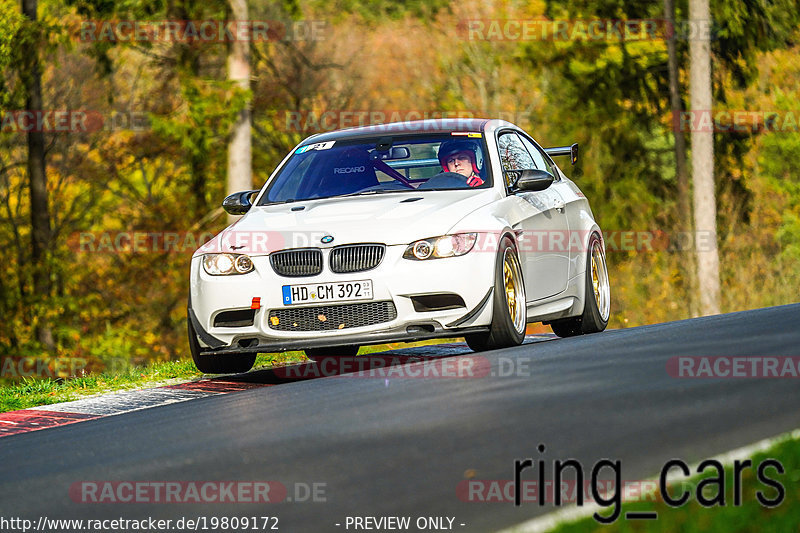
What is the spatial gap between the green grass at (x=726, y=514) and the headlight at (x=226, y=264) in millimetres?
5544

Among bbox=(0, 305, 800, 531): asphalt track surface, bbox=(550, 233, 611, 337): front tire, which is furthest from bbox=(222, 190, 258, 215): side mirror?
bbox=(550, 233, 611, 337): front tire

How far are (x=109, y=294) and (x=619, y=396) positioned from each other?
1200 inches

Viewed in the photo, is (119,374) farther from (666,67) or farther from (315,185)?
(666,67)

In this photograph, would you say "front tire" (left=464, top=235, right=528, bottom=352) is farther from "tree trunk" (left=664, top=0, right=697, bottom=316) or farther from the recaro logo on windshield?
"tree trunk" (left=664, top=0, right=697, bottom=316)

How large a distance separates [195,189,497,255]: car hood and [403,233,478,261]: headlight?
0.05 m

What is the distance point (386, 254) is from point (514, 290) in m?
1.12

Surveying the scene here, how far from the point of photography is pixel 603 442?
216 inches

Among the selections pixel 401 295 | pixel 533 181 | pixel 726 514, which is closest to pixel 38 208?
pixel 533 181

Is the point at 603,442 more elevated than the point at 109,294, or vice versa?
the point at 603,442

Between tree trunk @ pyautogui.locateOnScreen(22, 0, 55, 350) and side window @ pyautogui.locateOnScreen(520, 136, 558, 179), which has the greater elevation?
side window @ pyautogui.locateOnScreen(520, 136, 558, 179)

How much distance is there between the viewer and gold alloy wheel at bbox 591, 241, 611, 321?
12203 millimetres

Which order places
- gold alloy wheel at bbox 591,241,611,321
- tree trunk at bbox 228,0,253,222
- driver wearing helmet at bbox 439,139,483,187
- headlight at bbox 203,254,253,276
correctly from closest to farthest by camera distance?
headlight at bbox 203,254,253,276, driver wearing helmet at bbox 439,139,483,187, gold alloy wheel at bbox 591,241,611,321, tree trunk at bbox 228,0,253,222

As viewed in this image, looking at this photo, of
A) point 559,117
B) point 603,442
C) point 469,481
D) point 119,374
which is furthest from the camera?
point 559,117

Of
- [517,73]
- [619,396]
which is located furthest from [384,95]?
[619,396]
